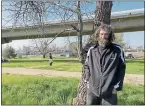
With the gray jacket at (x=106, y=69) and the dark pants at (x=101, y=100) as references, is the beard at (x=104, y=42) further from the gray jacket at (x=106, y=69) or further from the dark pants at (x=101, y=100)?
the dark pants at (x=101, y=100)

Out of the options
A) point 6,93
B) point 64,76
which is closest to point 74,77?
point 64,76

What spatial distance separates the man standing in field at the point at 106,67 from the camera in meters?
2.80

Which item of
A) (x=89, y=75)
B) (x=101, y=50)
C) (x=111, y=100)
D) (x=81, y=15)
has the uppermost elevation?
(x=81, y=15)

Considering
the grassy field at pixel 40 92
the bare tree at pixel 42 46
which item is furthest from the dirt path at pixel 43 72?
the bare tree at pixel 42 46

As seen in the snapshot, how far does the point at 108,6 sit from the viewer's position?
4332 mm

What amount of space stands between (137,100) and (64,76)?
312 centimetres

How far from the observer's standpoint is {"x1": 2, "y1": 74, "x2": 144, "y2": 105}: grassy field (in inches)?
228

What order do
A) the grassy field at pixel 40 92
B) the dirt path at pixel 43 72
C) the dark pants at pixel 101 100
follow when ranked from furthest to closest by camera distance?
the dirt path at pixel 43 72, the grassy field at pixel 40 92, the dark pants at pixel 101 100

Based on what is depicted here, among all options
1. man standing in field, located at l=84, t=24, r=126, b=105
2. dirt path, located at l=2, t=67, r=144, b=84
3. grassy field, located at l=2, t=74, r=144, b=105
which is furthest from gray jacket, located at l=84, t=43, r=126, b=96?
dirt path, located at l=2, t=67, r=144, b=84

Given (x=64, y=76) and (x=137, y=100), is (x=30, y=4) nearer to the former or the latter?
(x=137, y=100)

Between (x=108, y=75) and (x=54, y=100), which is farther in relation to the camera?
(x=54, y=100)

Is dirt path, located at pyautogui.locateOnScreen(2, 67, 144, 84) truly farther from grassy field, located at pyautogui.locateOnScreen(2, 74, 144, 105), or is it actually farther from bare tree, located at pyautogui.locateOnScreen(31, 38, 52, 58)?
bare tree, located at pyautogui.locateOnScreen(31, 38, 52, 58)

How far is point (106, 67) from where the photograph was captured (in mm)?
2814

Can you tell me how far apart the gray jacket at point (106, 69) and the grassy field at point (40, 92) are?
2455 millimetres
